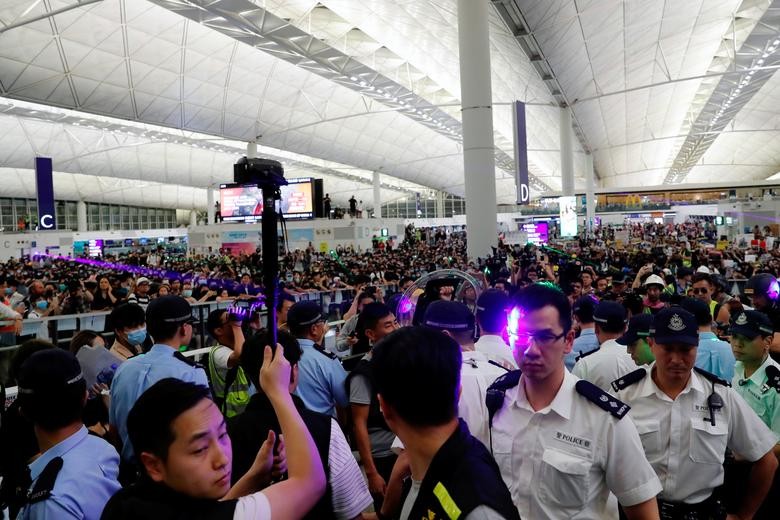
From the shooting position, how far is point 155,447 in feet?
4.96

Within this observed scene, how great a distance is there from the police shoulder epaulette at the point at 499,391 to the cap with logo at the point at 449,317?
2.40ft

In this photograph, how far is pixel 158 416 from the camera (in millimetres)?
1528

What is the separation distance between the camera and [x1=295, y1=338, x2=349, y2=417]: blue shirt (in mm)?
3301

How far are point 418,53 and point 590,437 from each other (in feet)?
88.8

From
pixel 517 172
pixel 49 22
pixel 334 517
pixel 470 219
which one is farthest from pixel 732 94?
pixel 334 517

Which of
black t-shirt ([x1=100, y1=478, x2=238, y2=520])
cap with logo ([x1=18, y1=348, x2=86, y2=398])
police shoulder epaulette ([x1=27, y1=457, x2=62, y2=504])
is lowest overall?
police shoulder epaulette ([x1=27, y1=457, x2=62, y2=504])

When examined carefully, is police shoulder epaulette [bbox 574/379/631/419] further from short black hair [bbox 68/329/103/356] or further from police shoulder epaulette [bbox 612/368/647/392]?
short black hair [bbox 68/329/103/356]

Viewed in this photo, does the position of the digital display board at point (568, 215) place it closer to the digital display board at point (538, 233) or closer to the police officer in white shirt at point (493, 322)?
the digital display board at point (538, 233)

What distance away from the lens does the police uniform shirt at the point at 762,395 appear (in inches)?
118

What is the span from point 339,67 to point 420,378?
947 inches

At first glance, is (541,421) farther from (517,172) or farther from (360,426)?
(517,172)

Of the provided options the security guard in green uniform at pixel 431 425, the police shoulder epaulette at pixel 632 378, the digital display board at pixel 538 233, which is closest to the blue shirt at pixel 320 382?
the police shoulder epaulette at pixel 632 378

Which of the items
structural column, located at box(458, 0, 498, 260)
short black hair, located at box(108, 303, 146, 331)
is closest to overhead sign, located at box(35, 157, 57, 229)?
structural column, located at box(458, 0, 498, 260)

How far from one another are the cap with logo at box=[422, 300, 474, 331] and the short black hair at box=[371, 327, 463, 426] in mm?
1487
